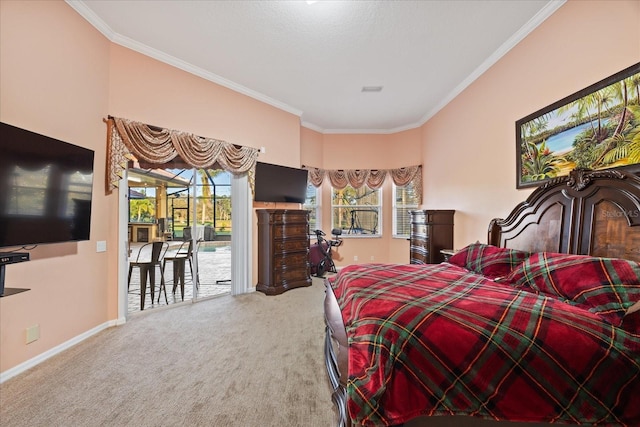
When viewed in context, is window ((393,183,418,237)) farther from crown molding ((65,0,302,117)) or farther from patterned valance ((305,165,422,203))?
crown molding ((65,0,302,117))

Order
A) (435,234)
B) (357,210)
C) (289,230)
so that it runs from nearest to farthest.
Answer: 1. (435,234)
2. (289,230)
3. (357,210)

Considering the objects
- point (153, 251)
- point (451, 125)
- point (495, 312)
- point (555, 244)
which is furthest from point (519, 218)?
point (153, 251)

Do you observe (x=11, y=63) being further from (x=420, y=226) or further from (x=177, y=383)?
(x=420, y=226)

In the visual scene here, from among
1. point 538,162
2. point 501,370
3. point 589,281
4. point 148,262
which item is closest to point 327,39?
point 538,162

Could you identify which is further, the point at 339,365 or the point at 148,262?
the point at 148,262

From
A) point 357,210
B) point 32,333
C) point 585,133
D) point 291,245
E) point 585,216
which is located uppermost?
point 585,133

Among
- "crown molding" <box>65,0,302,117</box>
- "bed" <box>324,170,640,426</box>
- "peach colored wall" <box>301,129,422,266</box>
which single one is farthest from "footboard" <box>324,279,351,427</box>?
"peach colored wall" <box>301,129,422,266</box>

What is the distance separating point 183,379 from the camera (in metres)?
2.06

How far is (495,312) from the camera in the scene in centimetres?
138

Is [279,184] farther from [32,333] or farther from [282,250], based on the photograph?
[32,333]

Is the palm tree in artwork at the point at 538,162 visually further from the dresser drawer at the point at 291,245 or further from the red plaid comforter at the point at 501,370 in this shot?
the dresser drawer at the point at 291,245

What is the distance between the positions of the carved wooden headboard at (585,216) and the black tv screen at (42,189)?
428 centimetres

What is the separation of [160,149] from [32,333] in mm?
2162

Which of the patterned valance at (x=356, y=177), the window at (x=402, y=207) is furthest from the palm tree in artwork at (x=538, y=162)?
the patterned valance at (x=356, y=177)
